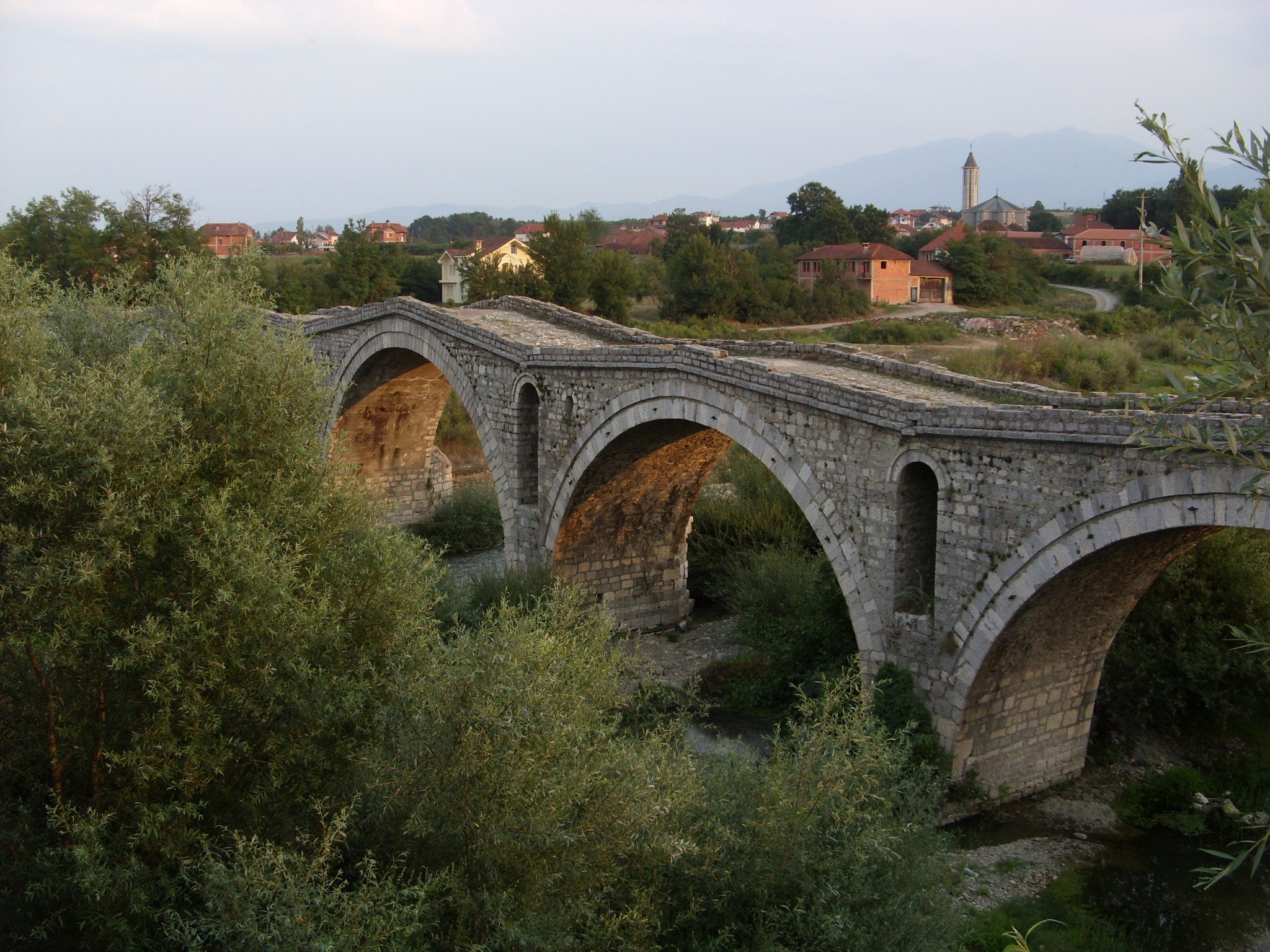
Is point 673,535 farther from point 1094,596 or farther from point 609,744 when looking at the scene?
point 609,744

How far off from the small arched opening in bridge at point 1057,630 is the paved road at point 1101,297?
25.8 m

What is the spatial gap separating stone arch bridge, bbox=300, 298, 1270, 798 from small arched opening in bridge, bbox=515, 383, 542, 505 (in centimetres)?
3

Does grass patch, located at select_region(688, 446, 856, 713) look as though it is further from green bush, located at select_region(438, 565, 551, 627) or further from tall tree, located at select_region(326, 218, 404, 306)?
tall tree, located at select_region(326, 218, 404, 306)

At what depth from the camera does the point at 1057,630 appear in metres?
9.75

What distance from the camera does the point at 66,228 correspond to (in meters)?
36.0

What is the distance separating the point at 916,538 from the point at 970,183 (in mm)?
121700

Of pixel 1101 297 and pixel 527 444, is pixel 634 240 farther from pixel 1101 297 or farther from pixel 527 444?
pixel 527 444

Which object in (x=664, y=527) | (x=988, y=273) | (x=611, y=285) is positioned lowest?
(x=664, y=527)

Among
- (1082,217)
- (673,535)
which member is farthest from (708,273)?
(1082,217)

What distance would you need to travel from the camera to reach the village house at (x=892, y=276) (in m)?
39.3

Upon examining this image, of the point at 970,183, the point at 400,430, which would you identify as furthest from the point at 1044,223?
the point at 400,430

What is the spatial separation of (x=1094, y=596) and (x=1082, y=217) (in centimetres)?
6478

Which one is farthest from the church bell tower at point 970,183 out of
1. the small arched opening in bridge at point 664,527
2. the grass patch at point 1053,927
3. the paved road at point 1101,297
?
the grass patch at point 1053,927

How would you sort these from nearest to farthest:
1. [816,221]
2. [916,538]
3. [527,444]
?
[916,538] < [527,444] < [816,221]
